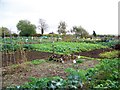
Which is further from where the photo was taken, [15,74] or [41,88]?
[15,74]

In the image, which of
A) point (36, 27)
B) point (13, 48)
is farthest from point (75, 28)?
point (13, 48)

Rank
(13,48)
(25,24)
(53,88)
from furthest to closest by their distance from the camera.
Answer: (25,24) → (13,48) → (53,88)

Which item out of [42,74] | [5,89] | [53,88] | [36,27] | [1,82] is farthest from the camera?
Result: [36,27]

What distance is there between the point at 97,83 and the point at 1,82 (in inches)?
Result: 90.2

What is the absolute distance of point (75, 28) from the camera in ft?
127

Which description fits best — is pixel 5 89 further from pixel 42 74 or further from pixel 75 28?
pixel 75 28

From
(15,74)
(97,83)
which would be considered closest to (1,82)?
(15,74)

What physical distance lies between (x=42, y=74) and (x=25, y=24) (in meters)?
28.5

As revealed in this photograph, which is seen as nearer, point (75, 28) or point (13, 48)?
point (13, 48)

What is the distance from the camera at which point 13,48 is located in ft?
45.5

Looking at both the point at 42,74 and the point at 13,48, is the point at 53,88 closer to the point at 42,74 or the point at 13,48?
the point at 42,74

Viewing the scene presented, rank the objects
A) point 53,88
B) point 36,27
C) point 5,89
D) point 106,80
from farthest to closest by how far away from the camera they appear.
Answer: point 36,27
point 106,80
point 5,89
point 53,88

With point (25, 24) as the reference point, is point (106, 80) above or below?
below

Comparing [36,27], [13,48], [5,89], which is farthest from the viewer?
[36,27]
